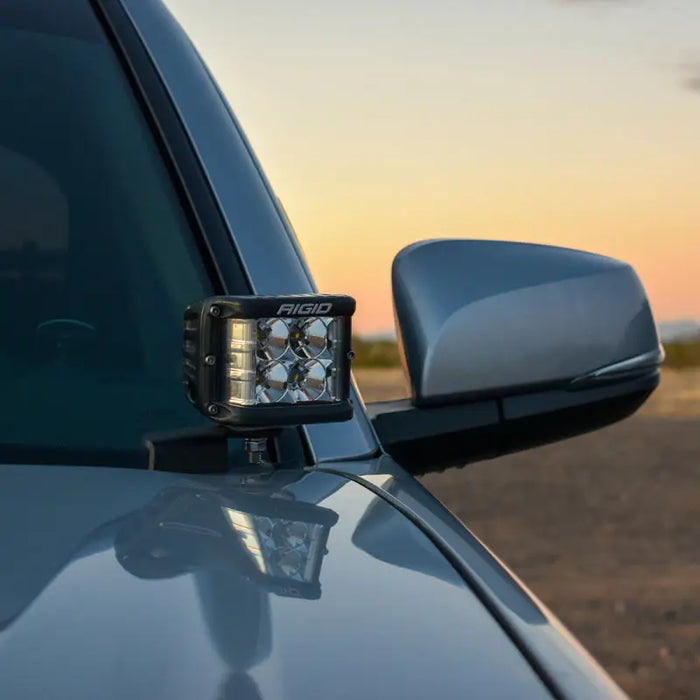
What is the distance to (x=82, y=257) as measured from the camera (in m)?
1.49

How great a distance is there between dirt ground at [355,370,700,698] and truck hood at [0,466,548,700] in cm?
289

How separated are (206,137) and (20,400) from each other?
39 centimetres

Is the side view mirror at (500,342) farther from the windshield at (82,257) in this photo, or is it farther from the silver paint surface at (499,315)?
the windshield at (82,257)

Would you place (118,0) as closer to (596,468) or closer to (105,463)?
(105,463)

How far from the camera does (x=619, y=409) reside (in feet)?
6.44

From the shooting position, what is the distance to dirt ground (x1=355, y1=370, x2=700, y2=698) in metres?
5.47

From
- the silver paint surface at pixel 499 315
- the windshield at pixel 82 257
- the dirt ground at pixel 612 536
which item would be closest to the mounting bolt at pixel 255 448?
the windshield at pixel 82 257

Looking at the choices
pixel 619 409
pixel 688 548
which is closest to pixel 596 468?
pixel 688 548

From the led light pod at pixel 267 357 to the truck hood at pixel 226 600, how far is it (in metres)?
0.08

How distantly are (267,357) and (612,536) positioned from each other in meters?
7.11

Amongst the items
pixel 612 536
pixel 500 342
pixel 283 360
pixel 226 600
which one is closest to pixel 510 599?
pixel 226 600

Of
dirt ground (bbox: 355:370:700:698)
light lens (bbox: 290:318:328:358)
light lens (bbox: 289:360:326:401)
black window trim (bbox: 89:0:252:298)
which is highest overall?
black window trim (bbox: 89:0:252:298)

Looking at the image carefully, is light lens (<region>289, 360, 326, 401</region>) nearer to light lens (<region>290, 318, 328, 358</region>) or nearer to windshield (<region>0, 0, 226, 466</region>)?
light lens (<region>290, 318, 328, 358</region>)

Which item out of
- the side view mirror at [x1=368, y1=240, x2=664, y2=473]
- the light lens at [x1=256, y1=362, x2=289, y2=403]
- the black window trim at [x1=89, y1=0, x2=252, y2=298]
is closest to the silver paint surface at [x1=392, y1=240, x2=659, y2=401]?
the side view mirror at [x1=368, y1=240, x2=664, y2=473]
